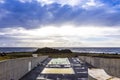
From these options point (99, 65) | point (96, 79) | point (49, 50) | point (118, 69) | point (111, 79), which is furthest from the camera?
point (49, 50)

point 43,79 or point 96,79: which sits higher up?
point 96,79

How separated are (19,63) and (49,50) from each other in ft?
291

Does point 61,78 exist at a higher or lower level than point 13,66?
lower

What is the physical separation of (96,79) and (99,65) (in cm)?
1896

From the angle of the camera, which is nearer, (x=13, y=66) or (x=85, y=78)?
(x=13, y=66)

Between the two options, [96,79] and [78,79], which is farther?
[78,79]

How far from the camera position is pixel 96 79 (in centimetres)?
963

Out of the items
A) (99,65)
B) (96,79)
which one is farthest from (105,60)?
(96,79)

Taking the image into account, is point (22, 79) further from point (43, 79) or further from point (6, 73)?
point (6, 73)

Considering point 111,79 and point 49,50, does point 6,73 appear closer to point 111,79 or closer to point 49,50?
point 111,79

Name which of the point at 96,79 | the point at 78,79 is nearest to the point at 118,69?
the point at 78,79

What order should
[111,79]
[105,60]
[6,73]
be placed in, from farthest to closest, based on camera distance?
[105,60], [6,73], [111,79]

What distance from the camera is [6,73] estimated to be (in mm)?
16391

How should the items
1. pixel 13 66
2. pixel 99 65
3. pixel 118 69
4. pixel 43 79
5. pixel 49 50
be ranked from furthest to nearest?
pixel 49 50
pixel 99 65
pixel 118 69
pixel 43 79
pixel 13 66
